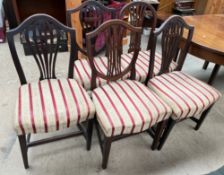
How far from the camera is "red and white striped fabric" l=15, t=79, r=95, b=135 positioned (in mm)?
1112

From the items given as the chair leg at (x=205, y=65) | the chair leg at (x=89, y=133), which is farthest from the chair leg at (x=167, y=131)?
the chair leg at (x=205, y=65)

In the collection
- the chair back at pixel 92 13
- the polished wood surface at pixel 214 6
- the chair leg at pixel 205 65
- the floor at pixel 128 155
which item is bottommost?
the floor at pixel 128 155

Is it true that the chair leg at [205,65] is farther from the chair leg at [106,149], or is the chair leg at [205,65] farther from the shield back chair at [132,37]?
the chair leg at [106,149]

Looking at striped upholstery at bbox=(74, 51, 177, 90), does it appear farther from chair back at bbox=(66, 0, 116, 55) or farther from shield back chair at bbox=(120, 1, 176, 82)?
chair back at bbox=(66, 0, 116, 55)

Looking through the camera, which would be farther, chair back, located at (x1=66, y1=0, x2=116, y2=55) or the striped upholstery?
chair back, located at (x1=66, y1=0, x2=116, y2=55)

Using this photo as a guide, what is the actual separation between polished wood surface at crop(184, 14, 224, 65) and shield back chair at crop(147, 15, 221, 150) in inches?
4.9

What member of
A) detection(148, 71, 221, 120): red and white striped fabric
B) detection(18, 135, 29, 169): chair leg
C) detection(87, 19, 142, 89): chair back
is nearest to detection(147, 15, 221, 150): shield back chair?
detection(148, 71, 221, 120): red and white striped fabric

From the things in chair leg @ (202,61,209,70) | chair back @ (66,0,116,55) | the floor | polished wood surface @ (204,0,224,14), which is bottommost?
the floor

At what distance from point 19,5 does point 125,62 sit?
2.33 m

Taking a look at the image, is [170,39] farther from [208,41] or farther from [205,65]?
[205,65]

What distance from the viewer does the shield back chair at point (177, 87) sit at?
1.35 meters

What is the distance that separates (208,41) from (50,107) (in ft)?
4.62

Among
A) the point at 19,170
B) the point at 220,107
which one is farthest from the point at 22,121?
the point at 220,107

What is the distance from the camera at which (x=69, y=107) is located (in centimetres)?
119
